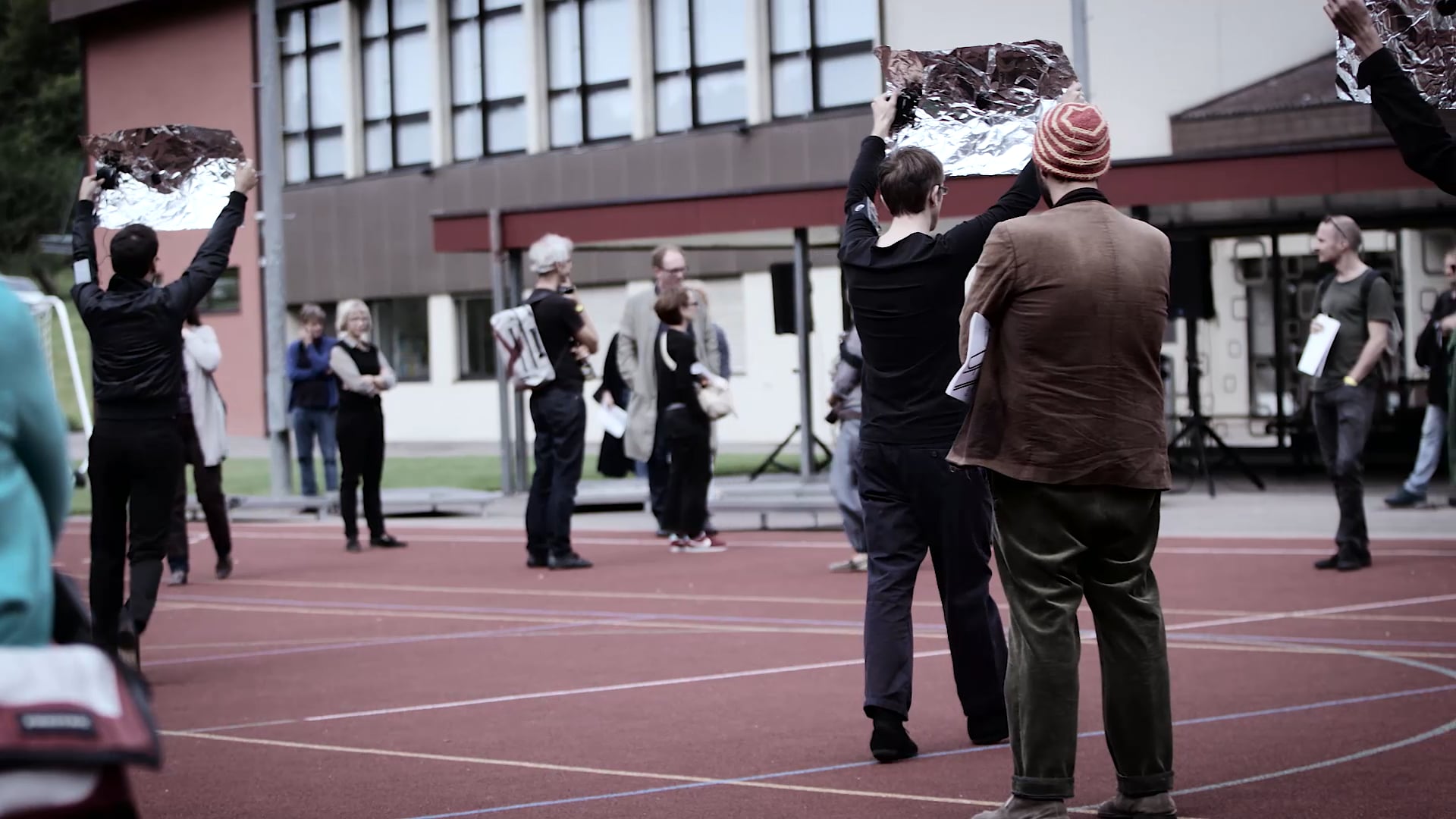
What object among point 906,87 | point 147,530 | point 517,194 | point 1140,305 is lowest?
point 147,530

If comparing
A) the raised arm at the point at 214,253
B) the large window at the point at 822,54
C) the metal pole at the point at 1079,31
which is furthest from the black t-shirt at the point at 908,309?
the large window at the point at 822,54

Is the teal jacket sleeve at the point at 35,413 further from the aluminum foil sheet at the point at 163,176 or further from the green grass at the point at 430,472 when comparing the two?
the green grass at the point at 430,472

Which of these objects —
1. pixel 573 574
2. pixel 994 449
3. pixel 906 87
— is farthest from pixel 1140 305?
pixel 573 574

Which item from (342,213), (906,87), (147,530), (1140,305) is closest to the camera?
(1140,305)

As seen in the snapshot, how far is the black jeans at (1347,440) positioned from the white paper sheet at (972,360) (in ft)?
20.7

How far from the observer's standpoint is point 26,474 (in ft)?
10.0

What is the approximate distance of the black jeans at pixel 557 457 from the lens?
12.5m

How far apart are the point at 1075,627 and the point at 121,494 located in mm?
4647

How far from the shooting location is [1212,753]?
6.19 meters

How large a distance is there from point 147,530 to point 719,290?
75.4 ft

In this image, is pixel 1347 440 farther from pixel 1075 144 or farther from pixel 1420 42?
pixel 1075 144

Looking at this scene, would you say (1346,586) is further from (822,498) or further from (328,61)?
(328,61)

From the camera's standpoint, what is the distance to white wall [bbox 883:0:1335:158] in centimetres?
2502

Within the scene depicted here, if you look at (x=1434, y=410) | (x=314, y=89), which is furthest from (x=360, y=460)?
(x=314, y=89)
